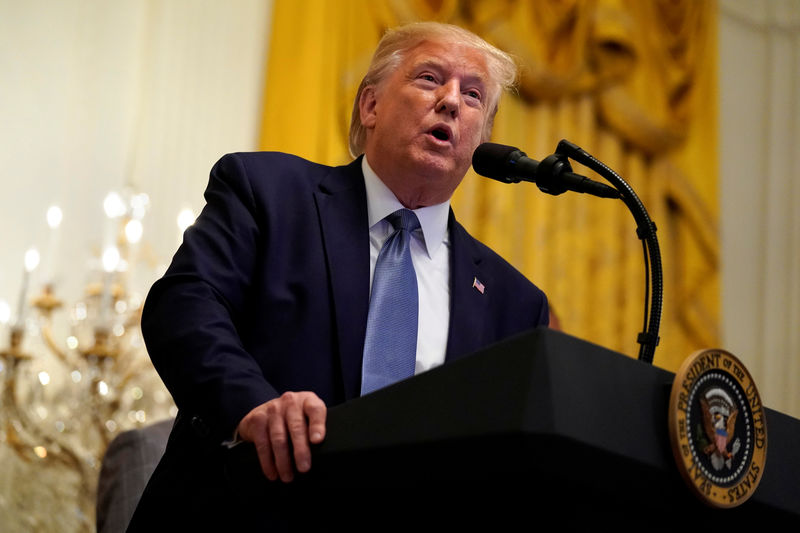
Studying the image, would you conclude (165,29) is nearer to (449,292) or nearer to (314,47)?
(314,47)

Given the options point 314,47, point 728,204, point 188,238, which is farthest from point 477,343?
point 728,204

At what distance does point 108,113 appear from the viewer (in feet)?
14.9

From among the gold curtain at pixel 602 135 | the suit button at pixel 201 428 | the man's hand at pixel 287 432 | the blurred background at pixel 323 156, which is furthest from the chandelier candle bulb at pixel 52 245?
the man's hand at pixel 287 432

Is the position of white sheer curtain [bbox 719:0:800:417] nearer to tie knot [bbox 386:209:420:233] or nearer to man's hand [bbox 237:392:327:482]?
tie knot [bbox 386:209:420:233]

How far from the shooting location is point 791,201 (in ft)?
19.4

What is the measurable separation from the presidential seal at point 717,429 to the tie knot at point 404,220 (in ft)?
2.70

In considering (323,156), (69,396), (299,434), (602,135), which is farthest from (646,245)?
(602,135)

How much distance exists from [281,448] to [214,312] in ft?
1.20

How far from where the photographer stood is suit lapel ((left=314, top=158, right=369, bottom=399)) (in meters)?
1.69

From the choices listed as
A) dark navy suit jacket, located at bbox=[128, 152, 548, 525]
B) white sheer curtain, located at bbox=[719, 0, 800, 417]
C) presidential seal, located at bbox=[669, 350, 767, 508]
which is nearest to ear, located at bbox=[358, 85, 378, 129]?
dark navy suit jacket, located at bbox=[128, 152, 548, 525]

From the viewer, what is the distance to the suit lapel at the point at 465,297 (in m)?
1.85

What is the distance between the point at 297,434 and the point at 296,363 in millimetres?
416

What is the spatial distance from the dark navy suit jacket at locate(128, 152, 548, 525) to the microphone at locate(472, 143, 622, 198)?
29 centimetres

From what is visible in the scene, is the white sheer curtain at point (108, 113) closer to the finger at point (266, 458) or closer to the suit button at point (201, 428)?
the suit button at point (201, 428)
